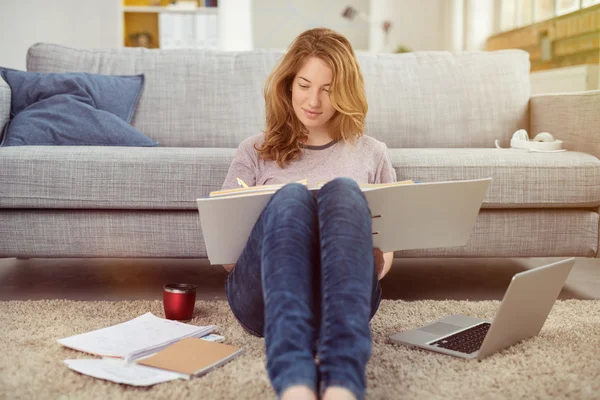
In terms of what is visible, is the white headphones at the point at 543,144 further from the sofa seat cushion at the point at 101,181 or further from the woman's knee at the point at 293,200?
the woman's knee at the point at 293,200

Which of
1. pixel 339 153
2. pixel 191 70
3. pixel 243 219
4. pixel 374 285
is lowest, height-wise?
pixel 374 285

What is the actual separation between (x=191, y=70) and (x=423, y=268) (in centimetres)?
126

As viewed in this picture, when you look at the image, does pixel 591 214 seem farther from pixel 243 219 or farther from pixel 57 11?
pixel 57 11

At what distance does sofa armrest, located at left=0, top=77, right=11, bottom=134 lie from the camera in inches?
97.3

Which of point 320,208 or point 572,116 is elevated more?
point 572,116

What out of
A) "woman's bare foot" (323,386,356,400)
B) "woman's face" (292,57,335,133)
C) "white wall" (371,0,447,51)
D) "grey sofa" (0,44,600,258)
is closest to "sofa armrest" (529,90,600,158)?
"grey sofa" (0,44,600,258)

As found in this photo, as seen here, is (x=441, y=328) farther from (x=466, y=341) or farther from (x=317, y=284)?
(x=317, y=284)

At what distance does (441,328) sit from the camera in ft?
5.56

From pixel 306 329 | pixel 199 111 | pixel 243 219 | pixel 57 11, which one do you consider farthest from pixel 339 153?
pixel 57 11

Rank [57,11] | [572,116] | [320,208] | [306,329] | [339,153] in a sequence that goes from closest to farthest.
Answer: [306,329] < [320,208] < [339,153] < [572,116] < [57,11]

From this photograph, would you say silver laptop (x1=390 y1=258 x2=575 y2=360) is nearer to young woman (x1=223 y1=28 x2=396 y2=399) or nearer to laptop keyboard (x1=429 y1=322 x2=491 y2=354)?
laptop keyboard (x1=429 y1=322 x2=491 y2=354)

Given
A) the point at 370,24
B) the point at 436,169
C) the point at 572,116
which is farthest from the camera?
the point at 370,24

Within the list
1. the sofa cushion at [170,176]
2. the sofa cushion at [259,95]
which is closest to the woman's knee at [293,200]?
the sofa cushion at [170,176]

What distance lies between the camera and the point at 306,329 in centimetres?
109
